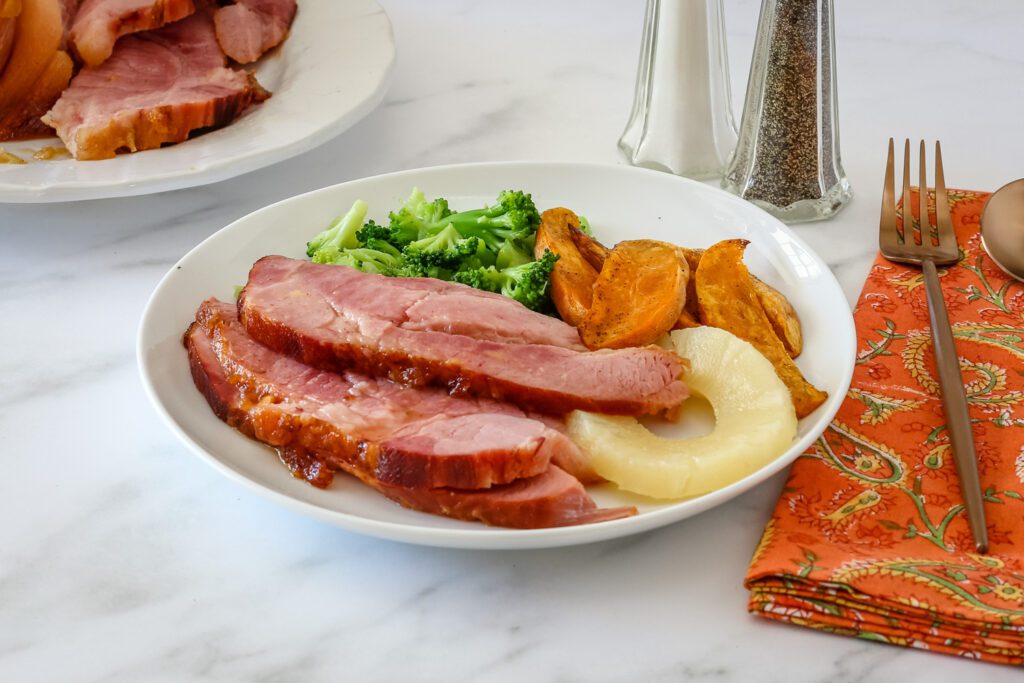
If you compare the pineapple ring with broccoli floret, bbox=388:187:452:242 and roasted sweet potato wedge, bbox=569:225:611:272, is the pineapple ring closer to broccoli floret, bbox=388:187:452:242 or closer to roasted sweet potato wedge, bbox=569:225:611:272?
roasted sweet potato wedge, bbox=569:225:611:272

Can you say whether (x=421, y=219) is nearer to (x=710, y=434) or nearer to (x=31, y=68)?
(x=710, y=434)

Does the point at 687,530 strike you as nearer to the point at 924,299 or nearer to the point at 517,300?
the point at 517,300

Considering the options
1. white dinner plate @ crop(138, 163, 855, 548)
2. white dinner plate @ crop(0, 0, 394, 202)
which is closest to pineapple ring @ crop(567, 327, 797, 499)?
white dinner plate @ crop(138, 163, 855, 548)

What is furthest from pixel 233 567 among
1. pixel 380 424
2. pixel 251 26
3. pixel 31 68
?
pixel 251 26

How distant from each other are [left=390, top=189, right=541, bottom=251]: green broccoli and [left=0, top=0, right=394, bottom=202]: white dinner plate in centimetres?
45

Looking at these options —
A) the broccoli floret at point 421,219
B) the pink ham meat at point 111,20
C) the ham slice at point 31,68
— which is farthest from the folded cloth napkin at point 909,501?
the ham slice at point 31,68

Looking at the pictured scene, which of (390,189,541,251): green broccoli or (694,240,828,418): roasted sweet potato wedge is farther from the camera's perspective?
(390,189,541,251): green broccoli

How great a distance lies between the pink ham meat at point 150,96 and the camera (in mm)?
2727

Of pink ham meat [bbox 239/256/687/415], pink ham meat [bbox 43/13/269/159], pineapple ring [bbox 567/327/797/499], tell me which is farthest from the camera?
pink ham meat [bbox 43/13/269/159]

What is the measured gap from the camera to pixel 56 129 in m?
2.83

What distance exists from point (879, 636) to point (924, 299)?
3.29 feet

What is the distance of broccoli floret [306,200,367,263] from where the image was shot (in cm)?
240

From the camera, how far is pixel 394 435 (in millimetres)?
1722

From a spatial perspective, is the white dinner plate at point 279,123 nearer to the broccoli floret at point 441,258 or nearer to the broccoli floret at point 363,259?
the broccoli floret at point 363,259
